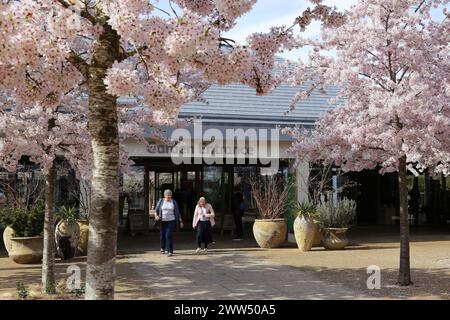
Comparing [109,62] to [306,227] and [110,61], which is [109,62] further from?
[306,227]

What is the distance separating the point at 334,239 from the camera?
44.0ft

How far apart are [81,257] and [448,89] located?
8.87 m

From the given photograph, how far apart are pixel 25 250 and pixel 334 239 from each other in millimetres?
7582

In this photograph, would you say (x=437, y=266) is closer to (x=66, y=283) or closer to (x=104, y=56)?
(x=66, y=283)

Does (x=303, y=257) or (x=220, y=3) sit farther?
(x=303, y=257)

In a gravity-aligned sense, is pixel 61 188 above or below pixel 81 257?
above

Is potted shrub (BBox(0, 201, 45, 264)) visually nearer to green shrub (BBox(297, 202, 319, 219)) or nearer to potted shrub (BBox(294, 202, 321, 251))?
potted shrub (BBox(294, 202, 321, 251))

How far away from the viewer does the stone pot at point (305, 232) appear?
13117 millimetres

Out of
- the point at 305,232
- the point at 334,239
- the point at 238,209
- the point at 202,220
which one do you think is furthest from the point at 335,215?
the point at 238,209

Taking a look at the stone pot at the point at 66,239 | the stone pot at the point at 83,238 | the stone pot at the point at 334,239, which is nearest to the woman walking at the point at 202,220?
the stone pot at the point at 83,238

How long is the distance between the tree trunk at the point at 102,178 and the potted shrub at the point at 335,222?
947 centimetres

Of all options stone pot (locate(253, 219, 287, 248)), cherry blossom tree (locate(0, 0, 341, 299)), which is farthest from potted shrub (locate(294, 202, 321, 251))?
cherry blossom tree (locate(0, 0, 341, 299))

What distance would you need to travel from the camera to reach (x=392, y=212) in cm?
2345

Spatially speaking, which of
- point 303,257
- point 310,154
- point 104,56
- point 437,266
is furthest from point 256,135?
point 104,56
